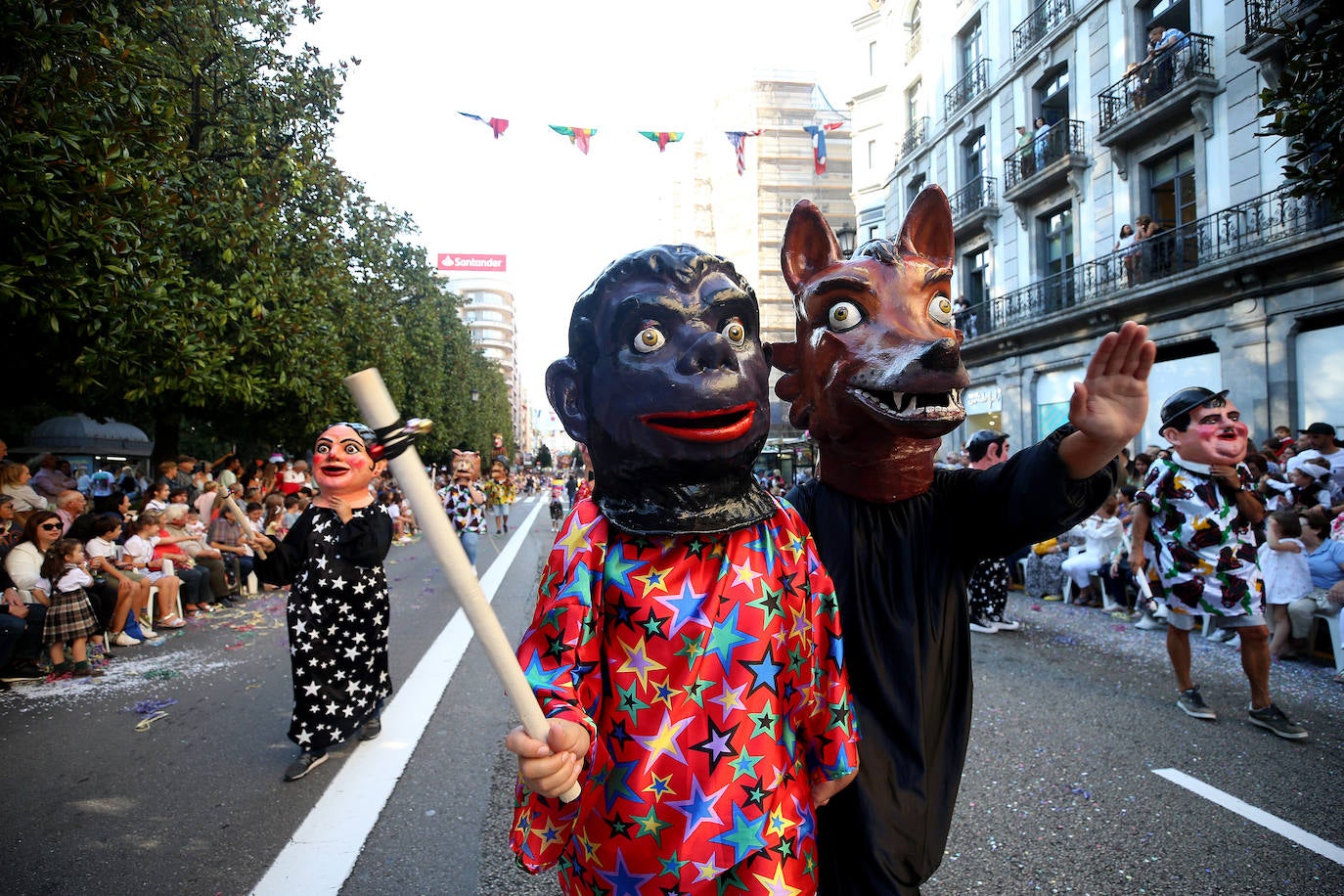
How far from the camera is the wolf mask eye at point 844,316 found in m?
2.07

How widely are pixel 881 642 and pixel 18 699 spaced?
6422 mm

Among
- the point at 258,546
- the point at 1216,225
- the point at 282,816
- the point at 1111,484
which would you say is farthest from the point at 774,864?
the point at 1216,225

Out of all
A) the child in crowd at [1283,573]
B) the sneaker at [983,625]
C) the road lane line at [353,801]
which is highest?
the child in crowd at [1283,573]

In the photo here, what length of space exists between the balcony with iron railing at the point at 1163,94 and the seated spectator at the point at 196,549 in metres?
17.1

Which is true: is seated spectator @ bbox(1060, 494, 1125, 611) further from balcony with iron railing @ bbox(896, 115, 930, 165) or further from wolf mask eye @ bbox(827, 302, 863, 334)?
balcony with iron railing @ bbox(896, 115, 930, 165)

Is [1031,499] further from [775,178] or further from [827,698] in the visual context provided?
[775,178]

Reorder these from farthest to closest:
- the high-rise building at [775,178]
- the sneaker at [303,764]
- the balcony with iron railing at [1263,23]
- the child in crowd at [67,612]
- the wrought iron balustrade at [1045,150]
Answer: the high-rise building at [775,178]
the wrought iron balustrade at [1045,150]
the balcony with iron railing at [1263,23]
the child in crowd at [67,612]
the sneaker at [303,764]

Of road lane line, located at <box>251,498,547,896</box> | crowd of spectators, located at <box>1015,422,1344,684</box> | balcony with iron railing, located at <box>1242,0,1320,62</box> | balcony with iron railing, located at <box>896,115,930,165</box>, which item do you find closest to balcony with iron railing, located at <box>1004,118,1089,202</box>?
balcony with iron railing, located at <box>1242,0,1320,62</box>

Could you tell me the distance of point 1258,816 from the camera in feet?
11.0

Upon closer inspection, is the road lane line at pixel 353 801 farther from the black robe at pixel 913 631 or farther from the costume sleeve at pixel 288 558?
the black robe at pixel 913 631

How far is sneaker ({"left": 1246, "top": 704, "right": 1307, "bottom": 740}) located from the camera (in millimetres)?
4258

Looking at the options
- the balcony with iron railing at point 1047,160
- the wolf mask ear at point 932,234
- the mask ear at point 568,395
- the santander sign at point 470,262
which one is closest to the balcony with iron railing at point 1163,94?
the balcony with iron railing at point 1047,160

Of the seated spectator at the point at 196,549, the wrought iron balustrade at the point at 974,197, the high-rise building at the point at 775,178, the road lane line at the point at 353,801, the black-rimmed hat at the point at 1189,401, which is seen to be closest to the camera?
the road lane line at the point at 353,801

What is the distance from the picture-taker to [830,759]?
179 cm
